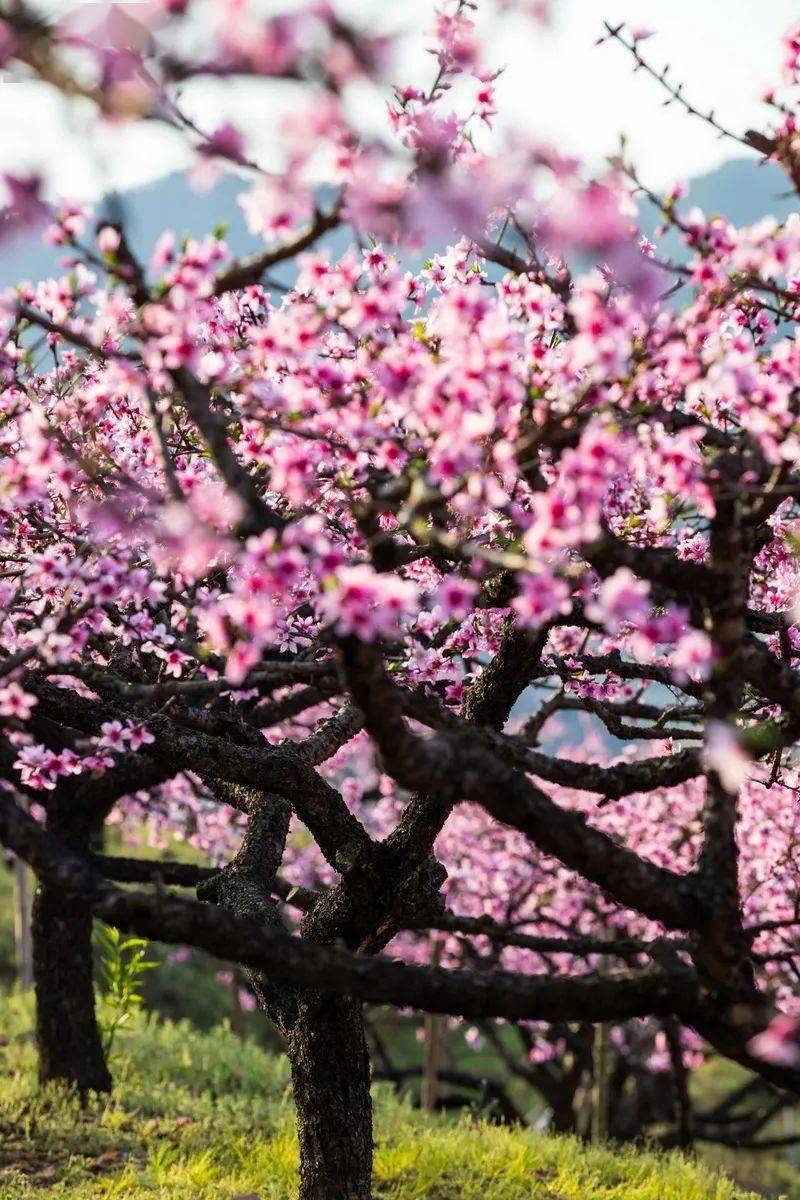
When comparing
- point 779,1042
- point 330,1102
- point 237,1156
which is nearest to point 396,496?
point 779,1042

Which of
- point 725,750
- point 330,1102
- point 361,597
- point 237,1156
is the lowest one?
point 237,1156

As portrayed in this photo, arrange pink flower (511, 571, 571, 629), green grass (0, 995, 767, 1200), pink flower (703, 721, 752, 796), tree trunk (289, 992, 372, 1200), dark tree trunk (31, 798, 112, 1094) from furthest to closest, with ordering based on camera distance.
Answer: dark tree trunk (31, 798, 112, 1094), green grass (0, 995, 767, 1200), tree trunk (289, 992, 372, 1200), pink flower (703, 721, 752, 796), pink flower (511, 571, 571, 629)

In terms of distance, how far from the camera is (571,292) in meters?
5.57

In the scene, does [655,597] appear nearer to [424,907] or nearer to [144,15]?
[424,907]

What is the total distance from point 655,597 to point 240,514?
204 cm

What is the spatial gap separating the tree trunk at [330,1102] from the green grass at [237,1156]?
1256mm

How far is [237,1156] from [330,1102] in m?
2.61

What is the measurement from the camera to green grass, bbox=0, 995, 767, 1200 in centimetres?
765

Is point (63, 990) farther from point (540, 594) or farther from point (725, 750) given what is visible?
point (540, 594)

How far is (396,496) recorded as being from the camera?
14.1ft

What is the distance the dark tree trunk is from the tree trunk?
3.83 metres

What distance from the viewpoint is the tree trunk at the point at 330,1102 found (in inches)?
250

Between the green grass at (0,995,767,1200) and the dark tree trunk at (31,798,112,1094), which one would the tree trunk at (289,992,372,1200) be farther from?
the dark tree trunk at (31,798,112,1094)

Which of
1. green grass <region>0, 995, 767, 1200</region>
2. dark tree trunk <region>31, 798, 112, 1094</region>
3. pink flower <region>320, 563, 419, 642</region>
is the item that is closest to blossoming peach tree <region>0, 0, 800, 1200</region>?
pink flower <region>320, 563, 419, 642</region>
